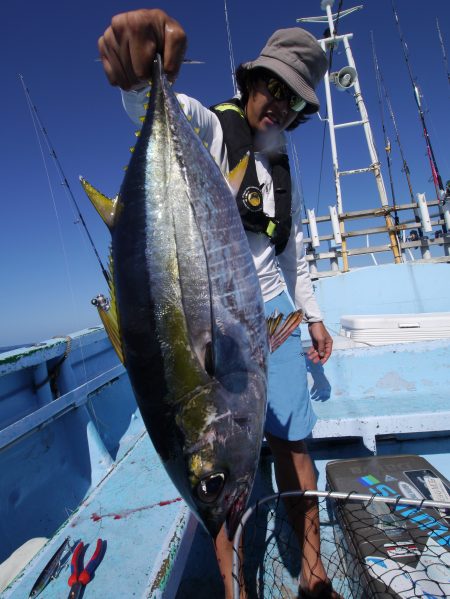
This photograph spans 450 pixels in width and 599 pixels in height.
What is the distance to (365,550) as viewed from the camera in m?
1.67

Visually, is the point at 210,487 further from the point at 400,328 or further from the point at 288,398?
the point at 400,328

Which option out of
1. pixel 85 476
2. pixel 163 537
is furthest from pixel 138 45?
pixel 85 476

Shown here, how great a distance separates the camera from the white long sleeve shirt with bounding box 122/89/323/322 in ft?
4.98

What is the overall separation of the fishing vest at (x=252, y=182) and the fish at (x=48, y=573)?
1740 millimetres

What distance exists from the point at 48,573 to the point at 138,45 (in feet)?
6.85

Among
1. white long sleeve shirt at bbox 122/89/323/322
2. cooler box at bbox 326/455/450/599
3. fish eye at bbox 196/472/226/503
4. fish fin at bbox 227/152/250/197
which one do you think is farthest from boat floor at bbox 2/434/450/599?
fish fin at bbox 227/152/250/197

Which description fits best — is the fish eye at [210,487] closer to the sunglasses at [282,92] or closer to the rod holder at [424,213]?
the sunglasses at [282,92]

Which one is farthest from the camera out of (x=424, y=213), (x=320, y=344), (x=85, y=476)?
(x=424, y=213)

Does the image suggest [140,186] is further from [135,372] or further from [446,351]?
[446,351]

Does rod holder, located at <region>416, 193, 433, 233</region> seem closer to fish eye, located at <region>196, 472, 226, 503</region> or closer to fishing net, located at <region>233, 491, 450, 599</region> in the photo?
fishing net, located at <region>233, 491, 450, 599</region>

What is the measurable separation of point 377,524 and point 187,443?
Answer: 1.32 m

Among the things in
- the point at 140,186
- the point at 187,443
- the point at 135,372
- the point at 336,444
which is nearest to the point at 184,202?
the point at 140,186

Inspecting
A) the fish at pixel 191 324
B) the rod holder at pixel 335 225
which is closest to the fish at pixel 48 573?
the fish at pixel 191 324

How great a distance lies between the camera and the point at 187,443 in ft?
3.52
